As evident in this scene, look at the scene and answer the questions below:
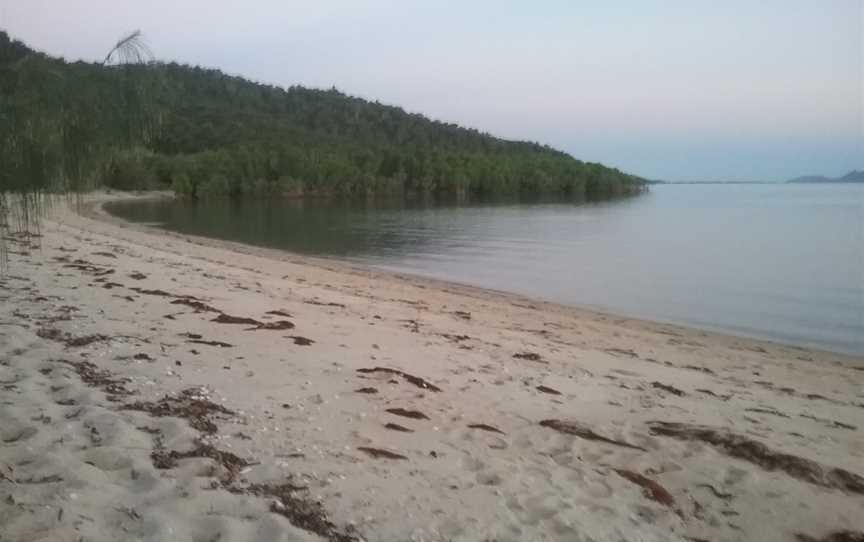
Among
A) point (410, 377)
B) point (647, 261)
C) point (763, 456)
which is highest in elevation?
point (410, 377)

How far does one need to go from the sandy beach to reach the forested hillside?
2.31 meters

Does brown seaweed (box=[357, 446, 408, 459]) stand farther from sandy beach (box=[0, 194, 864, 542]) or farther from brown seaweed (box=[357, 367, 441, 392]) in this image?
brown seaweed (box=[357, 367, 441, 392])

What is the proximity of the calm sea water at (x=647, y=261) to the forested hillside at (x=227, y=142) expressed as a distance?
10.6m

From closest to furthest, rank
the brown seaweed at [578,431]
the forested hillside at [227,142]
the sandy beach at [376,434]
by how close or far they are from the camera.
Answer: the sandy beach at [376,434] → the brown seaweed at [578,431] → the forested hillside at [227,142]

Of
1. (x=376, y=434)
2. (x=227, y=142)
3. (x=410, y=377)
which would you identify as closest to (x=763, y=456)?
(x=376, y=434)

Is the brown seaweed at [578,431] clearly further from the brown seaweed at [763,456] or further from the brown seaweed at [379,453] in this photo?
the brown seaweed at [379,453]

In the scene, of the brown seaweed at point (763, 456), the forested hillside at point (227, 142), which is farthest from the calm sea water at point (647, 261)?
the forested hillside at point (227, 142)

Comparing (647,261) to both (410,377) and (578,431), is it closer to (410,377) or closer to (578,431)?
(410,377)

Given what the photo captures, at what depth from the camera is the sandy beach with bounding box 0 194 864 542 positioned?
152 inches

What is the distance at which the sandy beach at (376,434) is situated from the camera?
3.86 meters

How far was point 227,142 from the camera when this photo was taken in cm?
11462

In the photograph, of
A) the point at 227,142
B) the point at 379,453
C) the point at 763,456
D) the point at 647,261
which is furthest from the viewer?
the point at 227,142

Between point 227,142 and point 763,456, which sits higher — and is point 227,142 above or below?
above

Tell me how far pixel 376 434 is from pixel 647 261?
2605 centimetres
